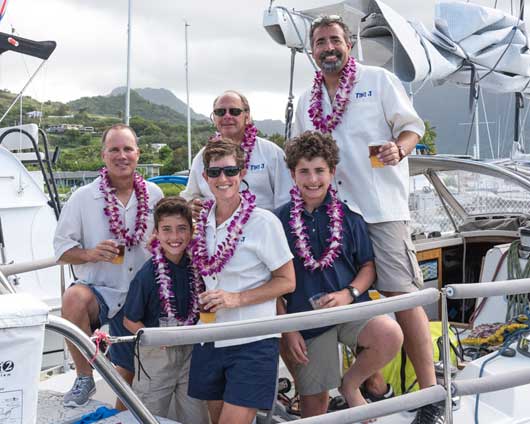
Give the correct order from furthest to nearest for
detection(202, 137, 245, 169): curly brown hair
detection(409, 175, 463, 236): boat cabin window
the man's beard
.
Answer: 1. detection(409, 175, 463, 236): boat cabin window
2. the man's beard
3. detection(202, 137, 245, 169): curly brown hair

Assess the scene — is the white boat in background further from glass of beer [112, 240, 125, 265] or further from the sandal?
glass of beer [112, 240, 125, 265]

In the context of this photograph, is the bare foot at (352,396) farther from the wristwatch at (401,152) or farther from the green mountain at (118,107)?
the green mountain at (118,107)

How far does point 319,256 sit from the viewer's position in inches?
117

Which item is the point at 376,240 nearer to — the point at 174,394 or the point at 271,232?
the point at 271,232

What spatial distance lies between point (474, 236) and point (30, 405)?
4736mm

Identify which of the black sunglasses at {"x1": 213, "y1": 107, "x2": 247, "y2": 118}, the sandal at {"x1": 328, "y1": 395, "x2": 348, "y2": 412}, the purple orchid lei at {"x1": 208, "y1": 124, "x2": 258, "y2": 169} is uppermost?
the black sunglasses at {"x1": 213, "y1": 107, "x2": 247, "y2": 118}

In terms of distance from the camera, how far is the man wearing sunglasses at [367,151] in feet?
10.3

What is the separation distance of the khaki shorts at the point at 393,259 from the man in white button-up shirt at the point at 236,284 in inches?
23.5

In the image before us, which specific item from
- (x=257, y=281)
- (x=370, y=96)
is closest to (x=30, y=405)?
(x=257, y=281)

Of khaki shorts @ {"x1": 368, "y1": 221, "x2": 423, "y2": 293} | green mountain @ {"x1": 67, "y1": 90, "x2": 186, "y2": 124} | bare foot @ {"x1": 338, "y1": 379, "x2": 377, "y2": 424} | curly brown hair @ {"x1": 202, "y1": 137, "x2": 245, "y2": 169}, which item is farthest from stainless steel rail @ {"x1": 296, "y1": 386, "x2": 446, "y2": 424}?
green mountain @ {"x1": 67, "y1": 90, "x2": 186, "y2": 124}

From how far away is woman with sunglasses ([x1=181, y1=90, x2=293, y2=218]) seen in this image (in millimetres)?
3451

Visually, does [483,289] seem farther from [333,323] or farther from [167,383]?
[167,383]

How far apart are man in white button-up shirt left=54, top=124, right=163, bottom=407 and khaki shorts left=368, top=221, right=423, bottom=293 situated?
1229mm

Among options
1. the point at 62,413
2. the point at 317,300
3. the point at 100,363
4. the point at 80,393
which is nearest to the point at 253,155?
the point at 317,300
